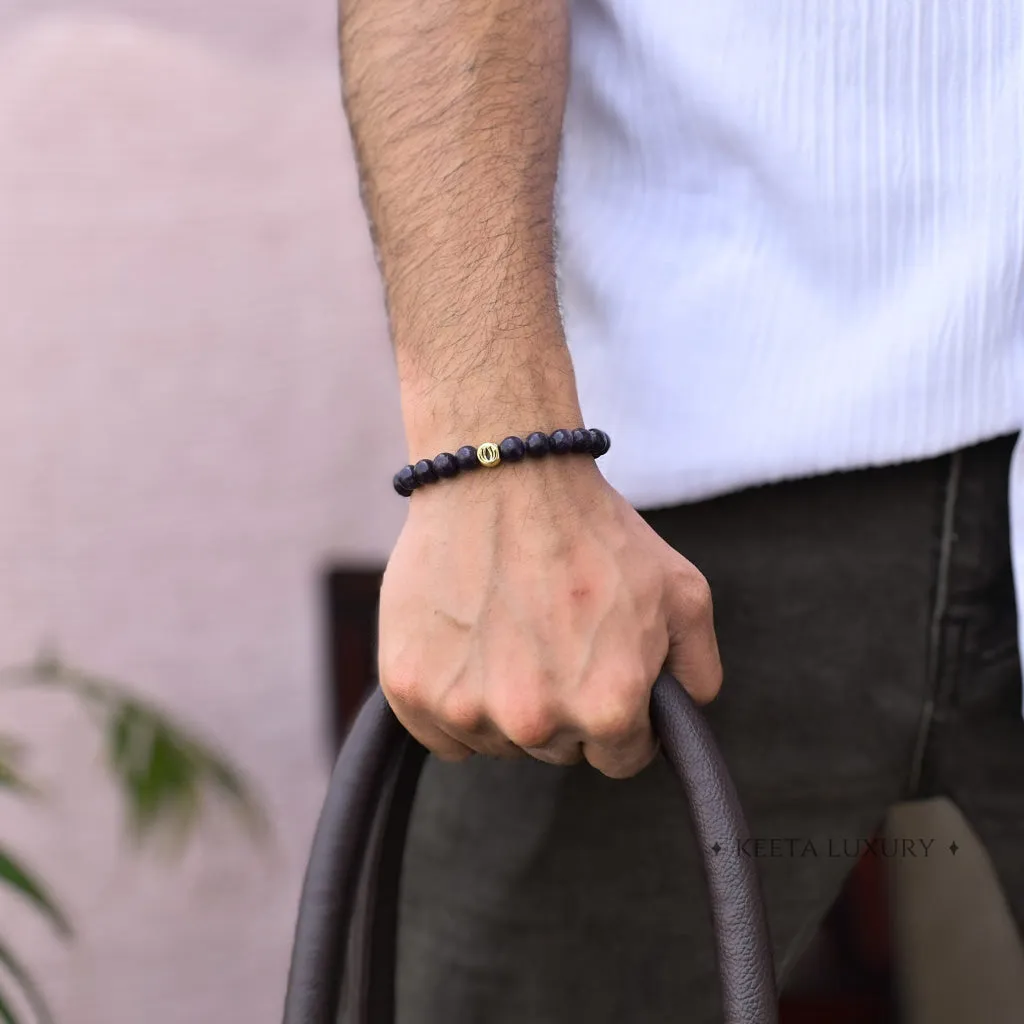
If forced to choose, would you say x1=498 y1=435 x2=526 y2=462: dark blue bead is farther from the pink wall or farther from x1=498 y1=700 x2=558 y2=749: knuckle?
the pink wall

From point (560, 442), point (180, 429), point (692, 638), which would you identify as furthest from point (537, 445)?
point (180, 429)

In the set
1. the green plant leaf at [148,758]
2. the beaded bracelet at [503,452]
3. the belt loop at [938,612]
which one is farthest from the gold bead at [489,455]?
the green plant leaf at [148,758]

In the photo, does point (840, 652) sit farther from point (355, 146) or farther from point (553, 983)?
point (355, 146)

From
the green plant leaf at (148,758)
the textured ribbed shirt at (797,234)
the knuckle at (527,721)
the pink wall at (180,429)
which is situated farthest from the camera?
the pink wall at (180,429)

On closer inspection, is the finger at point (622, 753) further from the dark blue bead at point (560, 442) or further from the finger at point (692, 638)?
the dark blue bead at point (560, 442)

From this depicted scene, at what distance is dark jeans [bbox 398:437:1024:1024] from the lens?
27.5 inches

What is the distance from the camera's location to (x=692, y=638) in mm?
560

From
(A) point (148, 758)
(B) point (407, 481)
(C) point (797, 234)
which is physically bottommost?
(A) point (148, 758)

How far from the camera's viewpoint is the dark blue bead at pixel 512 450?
1.82 feet

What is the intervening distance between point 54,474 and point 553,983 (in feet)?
4.21

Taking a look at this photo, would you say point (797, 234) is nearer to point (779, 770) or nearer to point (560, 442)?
point (560, 442)

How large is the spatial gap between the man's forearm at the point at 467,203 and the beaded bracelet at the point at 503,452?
0.01 m

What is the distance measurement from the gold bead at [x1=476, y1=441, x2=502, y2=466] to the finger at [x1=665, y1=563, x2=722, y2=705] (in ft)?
0.34

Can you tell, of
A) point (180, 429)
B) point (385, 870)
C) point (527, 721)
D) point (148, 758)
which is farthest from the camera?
point (180, 429)
